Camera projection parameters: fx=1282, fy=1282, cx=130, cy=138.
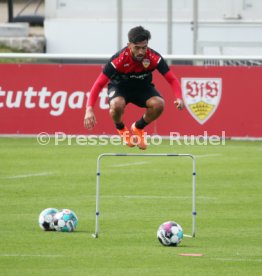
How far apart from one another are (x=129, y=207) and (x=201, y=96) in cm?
957

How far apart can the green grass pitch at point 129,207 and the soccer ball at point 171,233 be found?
0.12 metres

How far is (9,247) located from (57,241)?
0.72m

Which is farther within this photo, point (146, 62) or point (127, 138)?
point (127, 138)

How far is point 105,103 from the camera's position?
28.9 m

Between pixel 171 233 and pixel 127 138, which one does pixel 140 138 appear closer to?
pixel 127 138

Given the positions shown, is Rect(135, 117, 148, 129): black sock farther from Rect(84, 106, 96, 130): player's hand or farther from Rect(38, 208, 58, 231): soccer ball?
Rect(38, 208, 58, 231): soccer ball

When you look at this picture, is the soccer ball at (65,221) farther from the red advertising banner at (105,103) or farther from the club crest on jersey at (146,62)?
the red advertising banner at (105,103)

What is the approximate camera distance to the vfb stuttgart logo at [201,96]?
93.5 ft

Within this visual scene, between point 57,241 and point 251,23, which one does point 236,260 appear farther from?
point 251,23

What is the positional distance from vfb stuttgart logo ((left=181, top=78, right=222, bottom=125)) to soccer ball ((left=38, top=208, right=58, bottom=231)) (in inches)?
489

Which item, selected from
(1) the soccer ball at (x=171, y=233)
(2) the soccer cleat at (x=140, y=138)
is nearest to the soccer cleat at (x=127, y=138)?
(2) the soccer cleat at (x=140, y=138)

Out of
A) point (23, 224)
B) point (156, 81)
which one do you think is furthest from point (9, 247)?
point (156, 81)

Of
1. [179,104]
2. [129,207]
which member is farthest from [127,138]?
[179,104]

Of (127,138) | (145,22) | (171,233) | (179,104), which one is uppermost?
(145,22)
